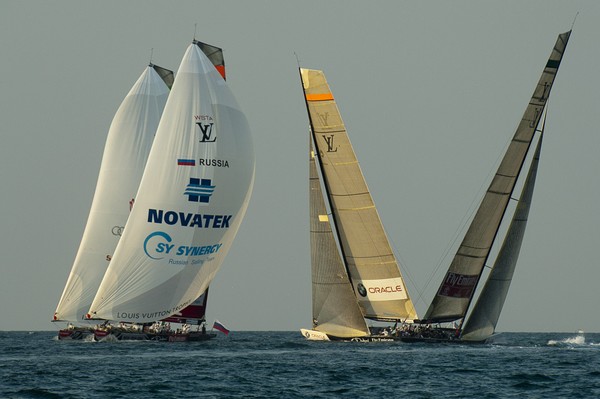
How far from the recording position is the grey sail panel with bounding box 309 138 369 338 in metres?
60.7

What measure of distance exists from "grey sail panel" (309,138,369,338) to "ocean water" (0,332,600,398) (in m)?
1.53

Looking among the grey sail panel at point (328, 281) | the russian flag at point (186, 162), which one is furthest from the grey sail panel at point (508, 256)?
the russian flag at point (186, 162)

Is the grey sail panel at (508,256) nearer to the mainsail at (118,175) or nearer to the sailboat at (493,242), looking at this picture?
the sailboat at (493,242)

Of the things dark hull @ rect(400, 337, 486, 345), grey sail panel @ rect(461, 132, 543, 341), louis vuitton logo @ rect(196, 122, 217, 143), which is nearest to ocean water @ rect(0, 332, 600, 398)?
dark hull @ rect(400, 337, 486, 345)

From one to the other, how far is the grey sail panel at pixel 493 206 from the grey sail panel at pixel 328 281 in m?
4.63

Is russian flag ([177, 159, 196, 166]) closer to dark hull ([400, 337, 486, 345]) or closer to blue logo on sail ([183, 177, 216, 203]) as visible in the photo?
blue logo on sail ([183, 177, 216, 203])

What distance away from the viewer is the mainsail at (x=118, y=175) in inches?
2534

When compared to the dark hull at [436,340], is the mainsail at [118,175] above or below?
above

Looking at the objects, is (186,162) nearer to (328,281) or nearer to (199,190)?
(199,190)

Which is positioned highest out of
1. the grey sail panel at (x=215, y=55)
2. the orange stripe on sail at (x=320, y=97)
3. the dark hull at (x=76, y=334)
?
the grey sail panel at (x=215, y=55)

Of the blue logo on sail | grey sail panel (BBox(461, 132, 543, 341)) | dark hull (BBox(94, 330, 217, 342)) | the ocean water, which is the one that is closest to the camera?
the ocean water

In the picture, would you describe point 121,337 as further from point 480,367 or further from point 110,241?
point 480,367

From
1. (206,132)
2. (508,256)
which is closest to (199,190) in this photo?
(206,132)

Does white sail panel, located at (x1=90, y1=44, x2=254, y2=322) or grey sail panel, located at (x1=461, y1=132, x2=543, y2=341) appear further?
grey sail panel, located at (x1=461, y1=132, x2=543, y2=341)
